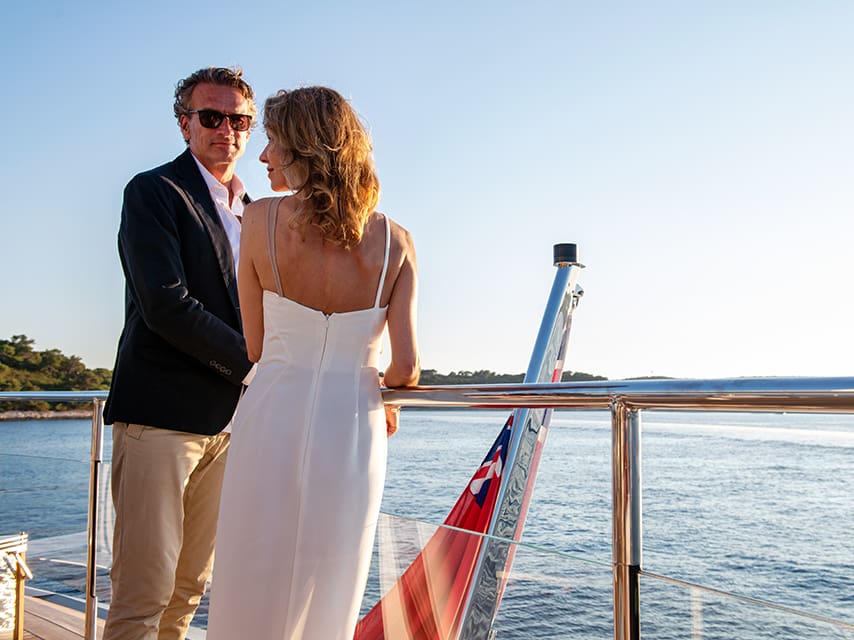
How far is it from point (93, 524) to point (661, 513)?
38056 millimetres

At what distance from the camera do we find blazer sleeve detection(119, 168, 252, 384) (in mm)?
2279

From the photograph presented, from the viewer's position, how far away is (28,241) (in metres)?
48.6

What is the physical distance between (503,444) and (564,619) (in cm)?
188

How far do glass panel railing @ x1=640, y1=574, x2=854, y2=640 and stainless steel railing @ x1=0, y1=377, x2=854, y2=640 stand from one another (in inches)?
1.4

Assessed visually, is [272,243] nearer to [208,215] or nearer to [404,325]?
[404,325]

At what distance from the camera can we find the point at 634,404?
1.57m

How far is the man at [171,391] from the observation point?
2275mm

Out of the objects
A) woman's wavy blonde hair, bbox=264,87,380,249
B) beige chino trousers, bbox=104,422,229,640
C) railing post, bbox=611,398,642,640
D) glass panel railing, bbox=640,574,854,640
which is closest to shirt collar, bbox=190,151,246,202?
woman's wavy blonde hair, bbox=264,87,380,249

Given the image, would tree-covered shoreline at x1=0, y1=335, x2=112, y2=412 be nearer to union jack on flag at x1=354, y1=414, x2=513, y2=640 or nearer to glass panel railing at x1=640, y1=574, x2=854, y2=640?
union jack on flag at x1=354, y1=414, x2=513, y2=640

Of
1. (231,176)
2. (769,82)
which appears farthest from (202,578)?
(769,82)

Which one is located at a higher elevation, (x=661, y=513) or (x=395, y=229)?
(x=395, y=229)

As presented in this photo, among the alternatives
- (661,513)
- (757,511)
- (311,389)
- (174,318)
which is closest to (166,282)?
(174,318)

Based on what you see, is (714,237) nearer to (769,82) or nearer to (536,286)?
(536,286)

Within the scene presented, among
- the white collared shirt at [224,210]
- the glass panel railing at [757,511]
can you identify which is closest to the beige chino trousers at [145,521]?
the white collared shirt at [224,210]
